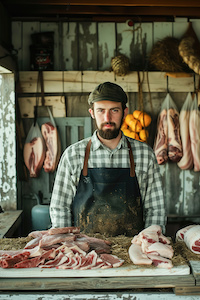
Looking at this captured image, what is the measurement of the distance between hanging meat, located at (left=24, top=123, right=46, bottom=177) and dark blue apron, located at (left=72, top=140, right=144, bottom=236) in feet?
6.50

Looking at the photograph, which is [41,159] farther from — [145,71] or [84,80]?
[145,71]

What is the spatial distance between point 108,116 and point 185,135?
2.42 meters

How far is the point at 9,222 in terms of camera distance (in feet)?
14.1

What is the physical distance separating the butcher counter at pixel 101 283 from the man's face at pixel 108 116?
1.45 meters

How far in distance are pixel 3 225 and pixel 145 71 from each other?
3.04m

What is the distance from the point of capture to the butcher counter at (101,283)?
2.05 meters

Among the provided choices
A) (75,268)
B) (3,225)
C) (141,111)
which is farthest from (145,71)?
(75,268)

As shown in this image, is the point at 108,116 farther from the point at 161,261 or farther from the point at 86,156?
the point at 161,261

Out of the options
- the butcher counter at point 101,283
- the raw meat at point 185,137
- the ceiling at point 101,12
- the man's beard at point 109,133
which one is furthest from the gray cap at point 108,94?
the raw meat at point 185,137

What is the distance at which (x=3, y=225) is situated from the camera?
4141mm

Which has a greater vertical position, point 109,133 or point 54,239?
point 109,133

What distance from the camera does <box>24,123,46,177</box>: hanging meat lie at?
17.4 ft

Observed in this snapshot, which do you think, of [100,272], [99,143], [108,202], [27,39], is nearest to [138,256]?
[100,272]

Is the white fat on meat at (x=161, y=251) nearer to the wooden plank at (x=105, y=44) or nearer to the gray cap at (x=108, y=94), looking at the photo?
the gray cap at (x=108, y=94)
